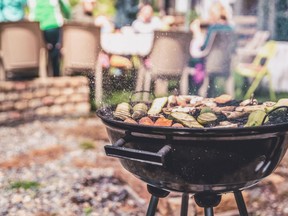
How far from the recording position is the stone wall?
6375 millimetres

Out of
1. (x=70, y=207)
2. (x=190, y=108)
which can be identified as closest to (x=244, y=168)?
(x=190, y=108)

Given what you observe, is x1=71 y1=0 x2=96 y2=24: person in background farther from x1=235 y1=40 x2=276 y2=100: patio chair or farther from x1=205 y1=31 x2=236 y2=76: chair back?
x1=235 y1=40 x2=276 y2=100: patio chair

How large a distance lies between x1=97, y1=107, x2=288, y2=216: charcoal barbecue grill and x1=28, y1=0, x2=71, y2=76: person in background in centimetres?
521

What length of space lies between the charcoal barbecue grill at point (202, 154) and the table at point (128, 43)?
4.74 meters

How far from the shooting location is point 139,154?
1.77m

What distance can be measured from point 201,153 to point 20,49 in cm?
497

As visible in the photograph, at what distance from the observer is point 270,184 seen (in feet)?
12.2

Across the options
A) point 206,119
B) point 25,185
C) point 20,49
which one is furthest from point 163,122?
point 20,49

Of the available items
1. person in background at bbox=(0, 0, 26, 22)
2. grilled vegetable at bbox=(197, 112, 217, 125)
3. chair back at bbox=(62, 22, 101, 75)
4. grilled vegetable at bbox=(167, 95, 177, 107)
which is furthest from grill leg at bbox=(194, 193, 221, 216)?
person in background at bbox=(0, 0, 26, 22)

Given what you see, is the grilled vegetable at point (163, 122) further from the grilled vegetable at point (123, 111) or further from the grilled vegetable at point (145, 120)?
the grilled vegetable at point (123, 111)

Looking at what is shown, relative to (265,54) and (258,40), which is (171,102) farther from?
(258,40)

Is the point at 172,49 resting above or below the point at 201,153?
above

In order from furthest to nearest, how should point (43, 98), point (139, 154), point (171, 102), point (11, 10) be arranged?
point (43, 98) → point (11, 10) → point (171, 102) → point (139, 154)

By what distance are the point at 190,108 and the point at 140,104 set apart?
25cm
